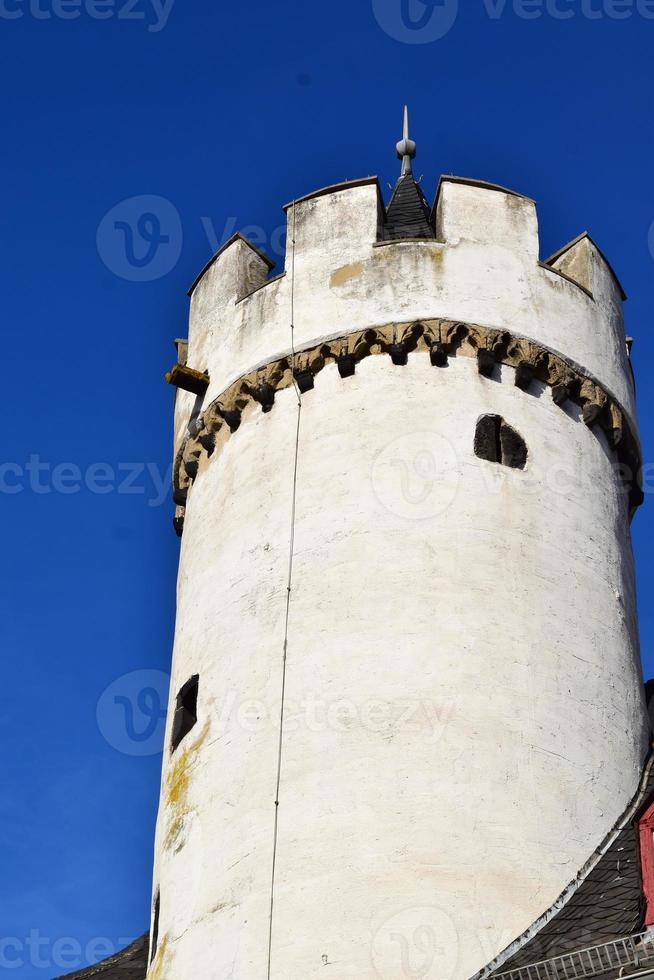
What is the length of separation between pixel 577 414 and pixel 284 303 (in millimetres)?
3323

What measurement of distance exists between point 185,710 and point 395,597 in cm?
254

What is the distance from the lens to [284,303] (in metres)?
21.9

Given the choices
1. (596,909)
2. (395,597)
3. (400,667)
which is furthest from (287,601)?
(596,909)

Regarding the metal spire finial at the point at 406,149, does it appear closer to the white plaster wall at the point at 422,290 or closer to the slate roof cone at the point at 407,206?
the slate roof cone at the point at 407,206

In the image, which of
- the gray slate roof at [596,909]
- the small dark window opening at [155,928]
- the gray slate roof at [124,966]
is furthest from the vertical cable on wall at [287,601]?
the gray slate roof at [124,966]

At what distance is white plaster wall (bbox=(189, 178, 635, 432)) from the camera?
69.8 feet

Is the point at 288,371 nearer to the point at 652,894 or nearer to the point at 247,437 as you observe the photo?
the point at 247,437

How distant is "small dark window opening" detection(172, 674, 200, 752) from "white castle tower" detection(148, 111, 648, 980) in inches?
1.6

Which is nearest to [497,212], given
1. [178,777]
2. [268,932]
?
[178,777]

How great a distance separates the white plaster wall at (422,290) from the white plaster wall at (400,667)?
0.06 m

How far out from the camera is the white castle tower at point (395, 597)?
687 inches

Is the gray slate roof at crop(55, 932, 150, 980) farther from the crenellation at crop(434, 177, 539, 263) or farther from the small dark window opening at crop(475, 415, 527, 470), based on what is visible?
the crenellation at crop(434, 177, 539, 263)

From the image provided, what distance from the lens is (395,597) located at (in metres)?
19.0

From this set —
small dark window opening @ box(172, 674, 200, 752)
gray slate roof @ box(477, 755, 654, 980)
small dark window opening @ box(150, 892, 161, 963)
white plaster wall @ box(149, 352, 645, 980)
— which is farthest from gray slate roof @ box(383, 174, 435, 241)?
small dark window opening @ box(150, 892, 161, 963)
